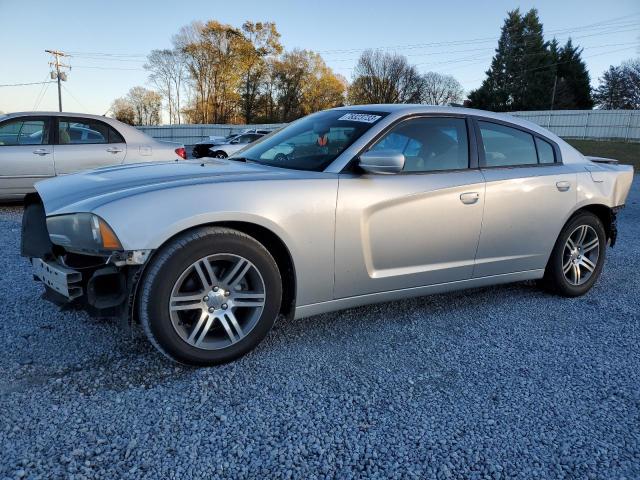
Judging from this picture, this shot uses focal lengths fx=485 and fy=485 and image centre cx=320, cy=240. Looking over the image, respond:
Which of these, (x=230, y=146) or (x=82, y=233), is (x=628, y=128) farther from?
(x=82, y=233)

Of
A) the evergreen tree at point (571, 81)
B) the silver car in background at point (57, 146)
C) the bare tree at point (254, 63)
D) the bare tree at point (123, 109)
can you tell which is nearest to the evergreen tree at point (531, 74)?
the evergreen tree at point (571, 81)

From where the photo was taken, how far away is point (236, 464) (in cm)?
183

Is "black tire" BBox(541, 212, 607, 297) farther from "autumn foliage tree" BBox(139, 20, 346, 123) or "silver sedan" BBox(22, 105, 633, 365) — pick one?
"autumn foliage tree" BBox(139, 20, 346, 123)

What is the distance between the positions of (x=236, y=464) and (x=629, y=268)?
4.68 m

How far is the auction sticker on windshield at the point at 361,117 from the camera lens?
3.20 meters

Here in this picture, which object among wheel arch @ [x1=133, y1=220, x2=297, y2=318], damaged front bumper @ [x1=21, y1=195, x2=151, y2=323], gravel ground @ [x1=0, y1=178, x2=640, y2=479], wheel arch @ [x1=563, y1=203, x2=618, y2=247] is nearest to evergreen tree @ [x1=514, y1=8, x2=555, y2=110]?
wheel arch @ [x1=563, y1=203, x2=618, y2=247]

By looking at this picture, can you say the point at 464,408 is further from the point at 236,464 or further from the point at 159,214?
the point at 159,214

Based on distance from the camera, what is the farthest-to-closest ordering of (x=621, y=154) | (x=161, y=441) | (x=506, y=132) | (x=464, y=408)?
(x=621, y=154) → (x=506, y=132) → (x=464, y=408) → (x=161, y=441)

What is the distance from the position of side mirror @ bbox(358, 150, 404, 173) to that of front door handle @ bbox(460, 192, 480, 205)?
641mm

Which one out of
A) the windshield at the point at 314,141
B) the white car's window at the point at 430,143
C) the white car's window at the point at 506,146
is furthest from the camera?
the white car's window at the point at 506,146

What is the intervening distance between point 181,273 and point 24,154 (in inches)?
230

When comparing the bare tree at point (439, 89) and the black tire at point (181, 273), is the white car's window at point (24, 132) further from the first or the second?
the bare tree at point (439, 89)

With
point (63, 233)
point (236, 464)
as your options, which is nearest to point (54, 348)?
point (63, 233)

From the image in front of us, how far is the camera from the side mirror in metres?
2.77
